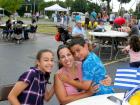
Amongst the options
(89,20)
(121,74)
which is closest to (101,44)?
(121,74)

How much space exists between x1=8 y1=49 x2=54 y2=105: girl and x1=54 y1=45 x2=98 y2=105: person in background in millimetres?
154

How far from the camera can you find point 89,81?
427 centimetres

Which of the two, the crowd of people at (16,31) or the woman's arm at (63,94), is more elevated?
the woman's arm at (63,94)

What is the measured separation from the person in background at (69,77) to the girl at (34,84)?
6.1 inches

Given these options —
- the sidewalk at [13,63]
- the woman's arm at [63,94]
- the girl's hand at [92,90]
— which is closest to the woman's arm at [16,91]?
the woman's arm at [63,94]

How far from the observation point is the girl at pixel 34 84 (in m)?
4.06

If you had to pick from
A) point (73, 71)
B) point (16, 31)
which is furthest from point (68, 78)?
point (16, 31)

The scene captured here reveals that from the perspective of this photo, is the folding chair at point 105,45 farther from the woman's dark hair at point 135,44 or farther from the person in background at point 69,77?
the person in background at point 69,77

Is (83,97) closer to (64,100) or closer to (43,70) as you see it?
(64,100)

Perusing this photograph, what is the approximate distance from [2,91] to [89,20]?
114ft

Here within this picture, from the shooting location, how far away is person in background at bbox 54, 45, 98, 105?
14.2 ft

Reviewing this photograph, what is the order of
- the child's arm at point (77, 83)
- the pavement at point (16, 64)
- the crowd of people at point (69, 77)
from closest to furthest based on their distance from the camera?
the crowd of people at point (69, 77) < the child's arm at point (77, 83) < the pavement at point (16, 64)

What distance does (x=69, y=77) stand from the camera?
14.2ft

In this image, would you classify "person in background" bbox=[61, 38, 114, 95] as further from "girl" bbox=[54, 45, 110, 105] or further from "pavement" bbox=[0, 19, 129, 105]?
"pavement" bbox=[0, 19, 129, 105]
